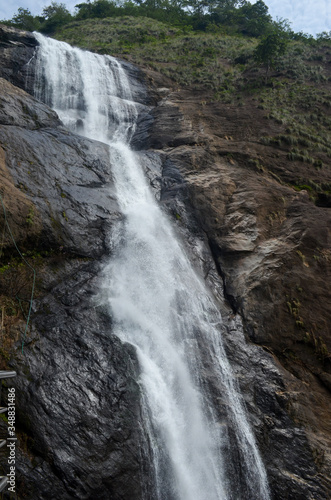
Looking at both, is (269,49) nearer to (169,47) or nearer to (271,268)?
(169,47)

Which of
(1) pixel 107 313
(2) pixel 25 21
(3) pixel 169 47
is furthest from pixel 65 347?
→ (2) pixel 25 21

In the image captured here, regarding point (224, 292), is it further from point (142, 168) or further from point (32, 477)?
point (32, 477)

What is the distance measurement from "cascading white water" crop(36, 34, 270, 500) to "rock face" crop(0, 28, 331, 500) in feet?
1.24

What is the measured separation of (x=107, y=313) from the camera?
31.8 ft

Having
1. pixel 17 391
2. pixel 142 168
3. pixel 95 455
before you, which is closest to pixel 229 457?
pixel 95 455

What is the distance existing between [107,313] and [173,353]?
2.16 m

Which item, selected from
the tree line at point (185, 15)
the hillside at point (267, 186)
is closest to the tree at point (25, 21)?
the tree line at point (185, 15)

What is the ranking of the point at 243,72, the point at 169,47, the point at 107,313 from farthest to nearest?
the point at 169,47 < the point at 243,72 < the point at 107,313

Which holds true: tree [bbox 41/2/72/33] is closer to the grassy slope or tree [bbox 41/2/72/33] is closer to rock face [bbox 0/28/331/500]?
the grassy slope

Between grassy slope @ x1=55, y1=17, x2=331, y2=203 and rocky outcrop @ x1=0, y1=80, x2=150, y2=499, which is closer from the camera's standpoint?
rocky outcrop @ x1=0, y1=80, x2=150, y2=499

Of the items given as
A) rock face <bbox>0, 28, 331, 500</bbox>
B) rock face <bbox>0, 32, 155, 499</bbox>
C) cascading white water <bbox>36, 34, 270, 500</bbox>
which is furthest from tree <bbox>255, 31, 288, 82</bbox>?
rock face <bbox>0, 32, 155, 499</bbox>

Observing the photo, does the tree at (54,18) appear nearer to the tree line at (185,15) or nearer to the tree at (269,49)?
the tree line at (185,15)

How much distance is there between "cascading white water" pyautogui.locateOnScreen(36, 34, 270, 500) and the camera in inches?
324

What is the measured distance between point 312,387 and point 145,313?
5503mm
